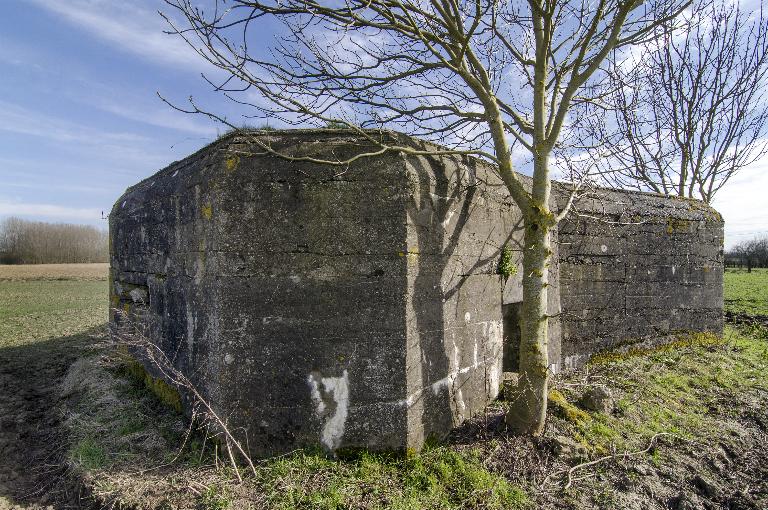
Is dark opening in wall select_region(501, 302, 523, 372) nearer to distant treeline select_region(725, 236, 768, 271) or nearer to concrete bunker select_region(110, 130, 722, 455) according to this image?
concrete bunker select_region(110, 130, 722, 455)

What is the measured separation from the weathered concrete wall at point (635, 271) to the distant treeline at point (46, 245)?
179ft

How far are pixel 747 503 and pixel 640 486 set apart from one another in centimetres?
86

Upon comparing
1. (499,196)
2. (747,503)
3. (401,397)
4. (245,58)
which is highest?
(245,58)

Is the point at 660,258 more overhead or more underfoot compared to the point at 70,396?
more overhead

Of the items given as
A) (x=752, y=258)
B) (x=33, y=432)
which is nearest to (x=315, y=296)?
(x=33, y=432)

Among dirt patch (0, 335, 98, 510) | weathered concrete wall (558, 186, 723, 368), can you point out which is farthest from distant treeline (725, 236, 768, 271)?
dirt patch (0, 335, 98, 510)

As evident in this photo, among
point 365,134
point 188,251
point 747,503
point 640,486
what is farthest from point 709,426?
point 188,251

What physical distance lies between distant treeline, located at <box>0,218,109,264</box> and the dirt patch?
4862cm

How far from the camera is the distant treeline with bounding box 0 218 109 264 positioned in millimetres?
50750

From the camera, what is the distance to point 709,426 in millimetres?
5223

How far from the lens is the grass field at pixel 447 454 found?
11.8ft

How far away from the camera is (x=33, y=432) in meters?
5.34

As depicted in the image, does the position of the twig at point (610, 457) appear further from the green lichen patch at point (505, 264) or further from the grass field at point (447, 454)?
the green lichen patch at point (505, 264)

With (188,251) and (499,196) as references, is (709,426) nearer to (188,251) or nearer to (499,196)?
(499,196)
